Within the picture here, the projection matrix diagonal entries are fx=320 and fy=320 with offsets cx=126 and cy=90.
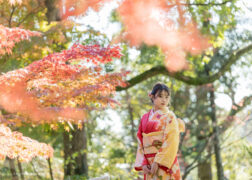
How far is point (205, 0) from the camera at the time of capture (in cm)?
660

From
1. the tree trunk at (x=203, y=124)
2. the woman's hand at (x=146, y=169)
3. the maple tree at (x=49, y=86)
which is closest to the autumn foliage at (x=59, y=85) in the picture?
the maple tree at (x=49, y=86)

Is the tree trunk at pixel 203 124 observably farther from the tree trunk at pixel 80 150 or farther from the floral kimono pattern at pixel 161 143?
the floral kimono pattern at pixel 161 143

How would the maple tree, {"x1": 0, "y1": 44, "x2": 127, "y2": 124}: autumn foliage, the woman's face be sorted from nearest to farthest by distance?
the woman's face, the maple tree, {"x1": 0, "y1": 44, "x2": 127, "y2": 124}: autumn foliage

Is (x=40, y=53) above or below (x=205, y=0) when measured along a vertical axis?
below

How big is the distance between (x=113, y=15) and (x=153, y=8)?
175cm

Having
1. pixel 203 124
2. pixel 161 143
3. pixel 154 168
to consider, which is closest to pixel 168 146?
pixel 161 143

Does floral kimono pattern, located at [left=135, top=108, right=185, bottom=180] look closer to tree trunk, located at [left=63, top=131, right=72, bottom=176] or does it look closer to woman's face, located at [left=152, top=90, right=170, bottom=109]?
woman's face, located at [left=152, top=90, right=170, bottom=109]

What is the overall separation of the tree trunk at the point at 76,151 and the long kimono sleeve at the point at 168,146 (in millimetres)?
3648

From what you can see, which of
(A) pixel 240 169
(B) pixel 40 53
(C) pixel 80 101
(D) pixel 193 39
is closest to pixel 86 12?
(B) pixel 40 53

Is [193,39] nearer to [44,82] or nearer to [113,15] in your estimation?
[113,15]

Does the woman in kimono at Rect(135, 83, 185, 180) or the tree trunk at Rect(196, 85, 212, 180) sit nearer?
the woman in kimono at Rect(135, 83, 185, 180)

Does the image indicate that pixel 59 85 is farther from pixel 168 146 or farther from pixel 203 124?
pixel 203 124

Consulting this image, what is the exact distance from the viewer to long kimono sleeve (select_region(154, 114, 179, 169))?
2.50m

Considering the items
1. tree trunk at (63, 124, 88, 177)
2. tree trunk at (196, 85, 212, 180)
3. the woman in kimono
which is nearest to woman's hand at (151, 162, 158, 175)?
the woman in kimono
